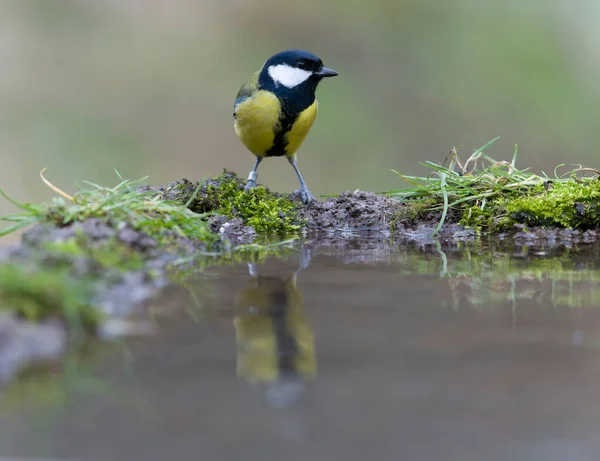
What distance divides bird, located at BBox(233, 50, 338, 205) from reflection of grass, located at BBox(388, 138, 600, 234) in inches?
28.8

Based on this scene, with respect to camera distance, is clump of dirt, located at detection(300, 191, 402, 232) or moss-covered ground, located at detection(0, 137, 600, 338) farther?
clump of dirt, located at detection(300, 191, 402, 232)

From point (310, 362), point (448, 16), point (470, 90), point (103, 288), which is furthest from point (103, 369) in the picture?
point (448, 16)

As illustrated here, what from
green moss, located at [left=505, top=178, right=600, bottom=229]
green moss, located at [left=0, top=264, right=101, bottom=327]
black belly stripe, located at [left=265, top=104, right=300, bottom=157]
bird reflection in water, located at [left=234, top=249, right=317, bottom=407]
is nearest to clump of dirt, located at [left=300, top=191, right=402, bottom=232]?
black belly stripe, located at [left=265, top=104, right=300, bottom=157]

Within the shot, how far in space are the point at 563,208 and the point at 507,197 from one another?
33 centimetres

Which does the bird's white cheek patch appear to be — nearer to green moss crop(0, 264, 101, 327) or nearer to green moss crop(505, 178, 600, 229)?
green moss crop(505, 178, 600, 229)

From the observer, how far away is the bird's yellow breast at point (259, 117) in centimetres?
428

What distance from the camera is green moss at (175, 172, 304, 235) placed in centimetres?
390

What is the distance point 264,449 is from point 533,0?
10728 mm

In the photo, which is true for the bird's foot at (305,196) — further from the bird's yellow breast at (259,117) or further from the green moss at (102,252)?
the green moss at (102,252)

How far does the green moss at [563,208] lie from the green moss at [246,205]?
118 cm

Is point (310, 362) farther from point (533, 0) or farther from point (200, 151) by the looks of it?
point (533, 0)

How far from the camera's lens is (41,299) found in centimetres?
175

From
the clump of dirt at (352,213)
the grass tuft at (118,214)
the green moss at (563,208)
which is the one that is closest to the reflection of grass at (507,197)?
the green moss at (563,208)

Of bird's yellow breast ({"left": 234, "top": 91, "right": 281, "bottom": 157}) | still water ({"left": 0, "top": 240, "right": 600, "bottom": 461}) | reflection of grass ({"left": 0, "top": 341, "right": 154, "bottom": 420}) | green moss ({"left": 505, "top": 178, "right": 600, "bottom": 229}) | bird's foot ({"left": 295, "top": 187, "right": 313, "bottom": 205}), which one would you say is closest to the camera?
still water ({"left": 0, "top": 240, "right": 600, "bottom": 461})
